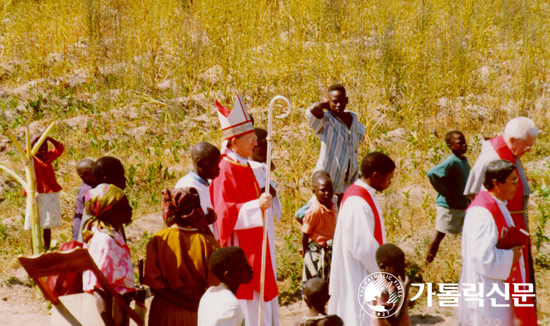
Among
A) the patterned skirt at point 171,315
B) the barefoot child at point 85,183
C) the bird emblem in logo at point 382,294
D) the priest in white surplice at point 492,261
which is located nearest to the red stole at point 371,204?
the bird emblem in logo at point 382,294

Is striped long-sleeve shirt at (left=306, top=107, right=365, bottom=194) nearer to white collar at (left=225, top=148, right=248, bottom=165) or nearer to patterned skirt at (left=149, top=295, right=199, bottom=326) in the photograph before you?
white collar at (left=225, top=148, right=248, bottom=165)

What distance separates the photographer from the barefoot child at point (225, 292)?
3.31m

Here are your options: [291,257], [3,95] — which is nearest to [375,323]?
[291,257]

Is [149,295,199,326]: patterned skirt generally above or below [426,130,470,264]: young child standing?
below

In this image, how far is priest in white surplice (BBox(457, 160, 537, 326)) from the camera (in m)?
4.10

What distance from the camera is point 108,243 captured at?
3.94m

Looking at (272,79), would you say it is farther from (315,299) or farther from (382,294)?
(315,299)

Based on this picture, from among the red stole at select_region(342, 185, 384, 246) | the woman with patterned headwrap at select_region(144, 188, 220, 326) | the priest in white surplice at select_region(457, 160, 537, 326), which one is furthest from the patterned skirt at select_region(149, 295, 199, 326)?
the priest in white surplice at select_region(457, 160, 537, 326)

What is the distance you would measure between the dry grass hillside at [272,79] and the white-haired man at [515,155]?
8.75 feet

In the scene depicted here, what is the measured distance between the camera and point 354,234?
13.8 ft

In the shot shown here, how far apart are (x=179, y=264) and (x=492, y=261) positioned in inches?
80.9

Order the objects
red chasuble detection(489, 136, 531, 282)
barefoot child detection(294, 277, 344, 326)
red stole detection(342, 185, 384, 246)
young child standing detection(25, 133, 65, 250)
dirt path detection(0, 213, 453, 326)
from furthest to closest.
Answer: young child standing detection(25, 133, 65, 250), dirt path detection(0, 213, 453, 326), red chasuble detection(489, 136, 531, 282), red stole detection(342, 185, 384, 246), barefoot child detection(294, 277, 344, 326)

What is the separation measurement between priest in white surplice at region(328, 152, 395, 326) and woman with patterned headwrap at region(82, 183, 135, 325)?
1457mm

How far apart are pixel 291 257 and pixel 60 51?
809 cm
